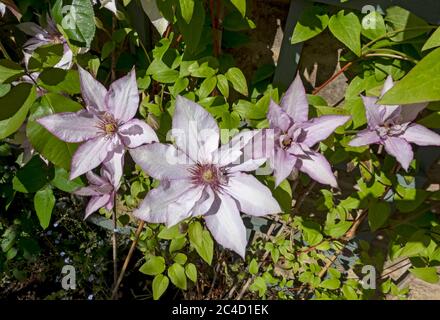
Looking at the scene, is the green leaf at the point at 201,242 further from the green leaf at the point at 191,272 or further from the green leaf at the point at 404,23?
the green leaf at the point at 404,23

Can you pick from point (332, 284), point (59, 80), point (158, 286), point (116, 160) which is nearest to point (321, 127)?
point (116, 160)

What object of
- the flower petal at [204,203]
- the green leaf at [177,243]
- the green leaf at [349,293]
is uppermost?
the flower petal at [204,203]

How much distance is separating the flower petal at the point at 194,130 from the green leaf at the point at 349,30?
373 millimetres

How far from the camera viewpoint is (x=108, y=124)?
0.65 metres

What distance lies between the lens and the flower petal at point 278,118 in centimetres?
61

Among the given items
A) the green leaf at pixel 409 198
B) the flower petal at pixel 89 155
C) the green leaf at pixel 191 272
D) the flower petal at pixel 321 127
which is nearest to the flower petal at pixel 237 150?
the flower petal at pixel 321 127

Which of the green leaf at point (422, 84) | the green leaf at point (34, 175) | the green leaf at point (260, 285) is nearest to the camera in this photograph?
the green leaf at point (422, 84)

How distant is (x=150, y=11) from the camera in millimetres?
741

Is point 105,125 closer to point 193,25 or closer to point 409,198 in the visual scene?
point 193,25

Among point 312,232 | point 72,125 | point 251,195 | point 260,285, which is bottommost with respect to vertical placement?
point 260,285

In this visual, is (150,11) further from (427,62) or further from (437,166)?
(437,166)

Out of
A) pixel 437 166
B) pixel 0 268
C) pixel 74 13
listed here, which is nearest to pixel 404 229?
pixel 437 166

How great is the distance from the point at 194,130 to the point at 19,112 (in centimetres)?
30
